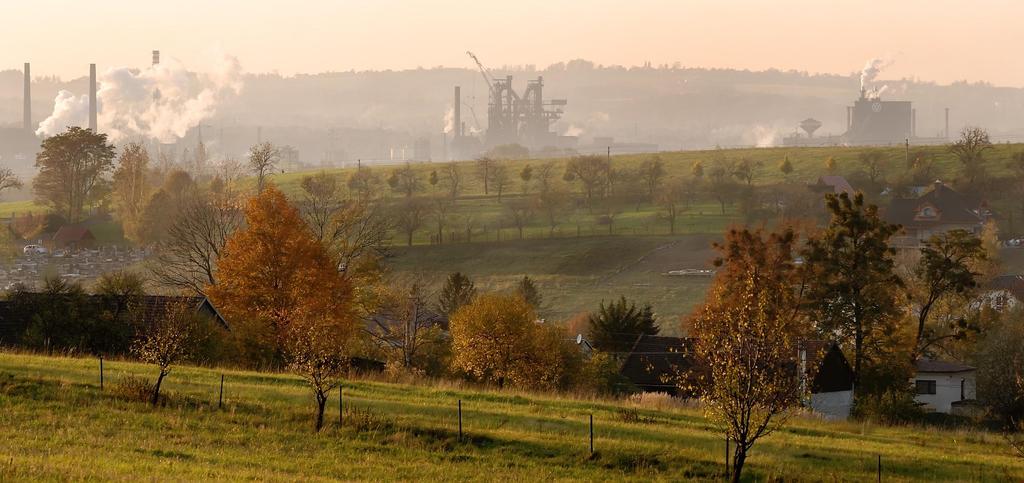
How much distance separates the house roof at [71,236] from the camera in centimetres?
10700

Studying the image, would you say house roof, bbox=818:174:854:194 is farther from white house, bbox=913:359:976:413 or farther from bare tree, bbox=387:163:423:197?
white house, bbox=913:359:976:413

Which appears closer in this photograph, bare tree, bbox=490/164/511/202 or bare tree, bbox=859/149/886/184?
bare tree, bbox=859/149/886/184

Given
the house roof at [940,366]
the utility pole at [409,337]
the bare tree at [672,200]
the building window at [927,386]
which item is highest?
the bare tree at [672,200]

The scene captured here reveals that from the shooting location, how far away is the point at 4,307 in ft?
143

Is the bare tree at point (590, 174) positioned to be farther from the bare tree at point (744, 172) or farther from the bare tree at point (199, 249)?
the bare tree at point (199, 249)

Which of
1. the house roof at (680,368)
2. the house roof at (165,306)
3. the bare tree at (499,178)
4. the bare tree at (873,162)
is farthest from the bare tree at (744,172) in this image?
the house roof at (165,306)

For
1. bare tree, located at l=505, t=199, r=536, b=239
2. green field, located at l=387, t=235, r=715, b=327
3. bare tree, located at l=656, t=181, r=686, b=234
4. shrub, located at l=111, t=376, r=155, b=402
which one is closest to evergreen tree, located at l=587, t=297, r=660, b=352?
green field, located at l=387, t=235, r=715, b=327

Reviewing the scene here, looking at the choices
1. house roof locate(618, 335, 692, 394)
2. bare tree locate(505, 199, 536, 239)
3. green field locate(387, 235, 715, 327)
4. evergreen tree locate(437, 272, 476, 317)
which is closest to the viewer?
house roof locate(618, 335, 692, 394)

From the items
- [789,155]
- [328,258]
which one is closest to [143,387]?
[328,258]

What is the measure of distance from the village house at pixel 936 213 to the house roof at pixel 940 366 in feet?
139

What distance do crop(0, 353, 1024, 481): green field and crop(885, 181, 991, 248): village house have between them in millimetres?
76629

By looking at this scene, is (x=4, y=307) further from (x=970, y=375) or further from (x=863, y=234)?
(x=970, y=375)

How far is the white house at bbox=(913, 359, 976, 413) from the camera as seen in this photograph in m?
59.4

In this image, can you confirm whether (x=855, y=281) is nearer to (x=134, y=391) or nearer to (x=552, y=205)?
(x=134, y=391)
